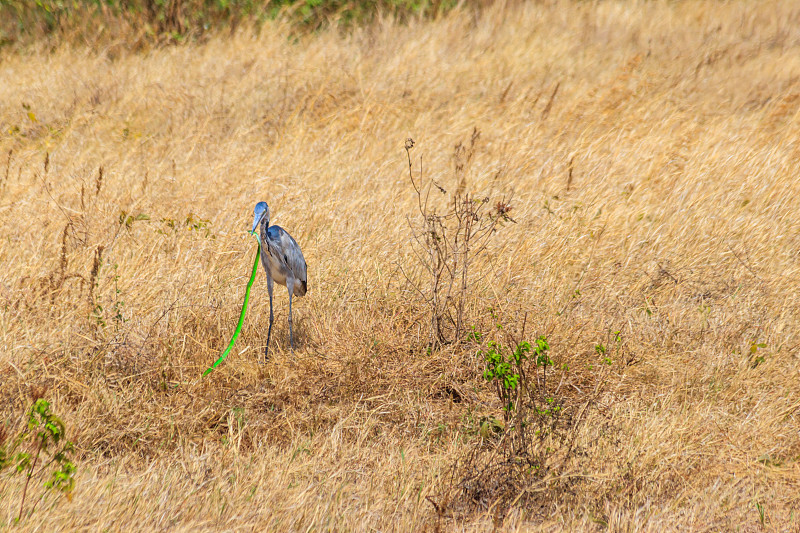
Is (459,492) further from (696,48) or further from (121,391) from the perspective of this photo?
(696,48)

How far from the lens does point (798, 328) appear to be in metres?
4.42

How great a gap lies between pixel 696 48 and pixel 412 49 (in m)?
3.50

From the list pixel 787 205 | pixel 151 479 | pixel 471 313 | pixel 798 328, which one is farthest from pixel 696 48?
pixel 151 479

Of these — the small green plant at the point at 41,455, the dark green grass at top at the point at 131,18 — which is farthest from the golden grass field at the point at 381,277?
the dark green grass at top at the point at 131,18

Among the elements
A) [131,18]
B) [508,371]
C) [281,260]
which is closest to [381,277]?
[281,260]

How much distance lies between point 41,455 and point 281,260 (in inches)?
60.4

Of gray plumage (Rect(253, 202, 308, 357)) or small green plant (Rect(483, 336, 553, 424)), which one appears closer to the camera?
small green plant (Rect(483, 336, 553, 424))

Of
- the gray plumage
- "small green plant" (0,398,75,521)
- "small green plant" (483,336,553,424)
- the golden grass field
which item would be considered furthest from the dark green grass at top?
"small green plant" (483,336,553,424)

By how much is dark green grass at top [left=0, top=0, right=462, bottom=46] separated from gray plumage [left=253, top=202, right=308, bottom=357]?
5.38 m

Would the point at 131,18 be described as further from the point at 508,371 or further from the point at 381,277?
the point at 508,371

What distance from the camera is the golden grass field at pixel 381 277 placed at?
331cm

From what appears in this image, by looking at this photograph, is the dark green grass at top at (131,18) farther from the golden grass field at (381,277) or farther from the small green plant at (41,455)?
the small green plant at (41,455)

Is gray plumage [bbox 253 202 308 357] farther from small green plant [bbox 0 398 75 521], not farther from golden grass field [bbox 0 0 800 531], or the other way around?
small green plant [bbox 0 398 75 521]

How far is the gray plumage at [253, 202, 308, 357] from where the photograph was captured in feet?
13.5
